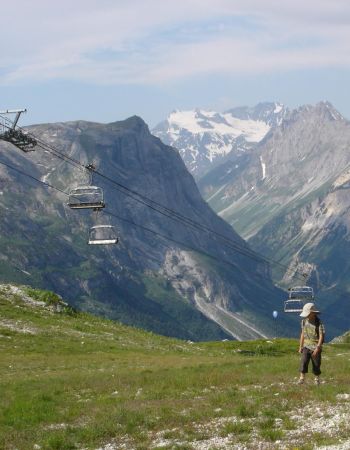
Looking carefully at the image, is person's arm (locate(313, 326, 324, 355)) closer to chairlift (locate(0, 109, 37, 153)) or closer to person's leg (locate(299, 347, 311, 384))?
person's leg (locate(299, 347, 311, 384))

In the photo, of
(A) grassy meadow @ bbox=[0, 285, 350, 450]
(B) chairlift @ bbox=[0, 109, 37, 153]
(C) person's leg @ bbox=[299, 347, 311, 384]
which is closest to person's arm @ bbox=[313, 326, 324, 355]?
(C) person's leg @ bbox=[299, 347, 311, 384]

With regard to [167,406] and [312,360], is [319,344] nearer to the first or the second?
[312,360]

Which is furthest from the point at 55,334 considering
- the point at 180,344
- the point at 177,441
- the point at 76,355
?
the point at 177,441

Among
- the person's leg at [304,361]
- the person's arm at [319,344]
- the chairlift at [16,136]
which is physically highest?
the chairlift at [16,136]

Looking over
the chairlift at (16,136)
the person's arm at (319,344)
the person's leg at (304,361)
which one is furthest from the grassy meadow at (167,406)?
the chairlift at (16,136)

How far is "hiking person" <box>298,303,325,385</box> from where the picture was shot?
108ft

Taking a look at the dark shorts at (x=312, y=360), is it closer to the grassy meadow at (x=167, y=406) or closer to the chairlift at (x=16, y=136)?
the grassy meadow at (x=167, y=406)

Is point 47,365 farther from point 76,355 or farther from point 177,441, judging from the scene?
point 177,441

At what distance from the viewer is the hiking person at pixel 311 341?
33000mm

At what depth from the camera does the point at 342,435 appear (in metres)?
23.5

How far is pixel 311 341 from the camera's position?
33344mm

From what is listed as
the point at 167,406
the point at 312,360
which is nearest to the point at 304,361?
the point at 312,360

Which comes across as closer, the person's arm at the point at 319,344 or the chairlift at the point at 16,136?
the person's arm at the point at 319,344

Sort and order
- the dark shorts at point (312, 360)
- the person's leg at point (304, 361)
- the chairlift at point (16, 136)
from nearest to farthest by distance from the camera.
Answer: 1. the dark shorts at point (312, 360)
2. the person's leg at point (304, 361)
3. the chairlift at point (16, 136)
